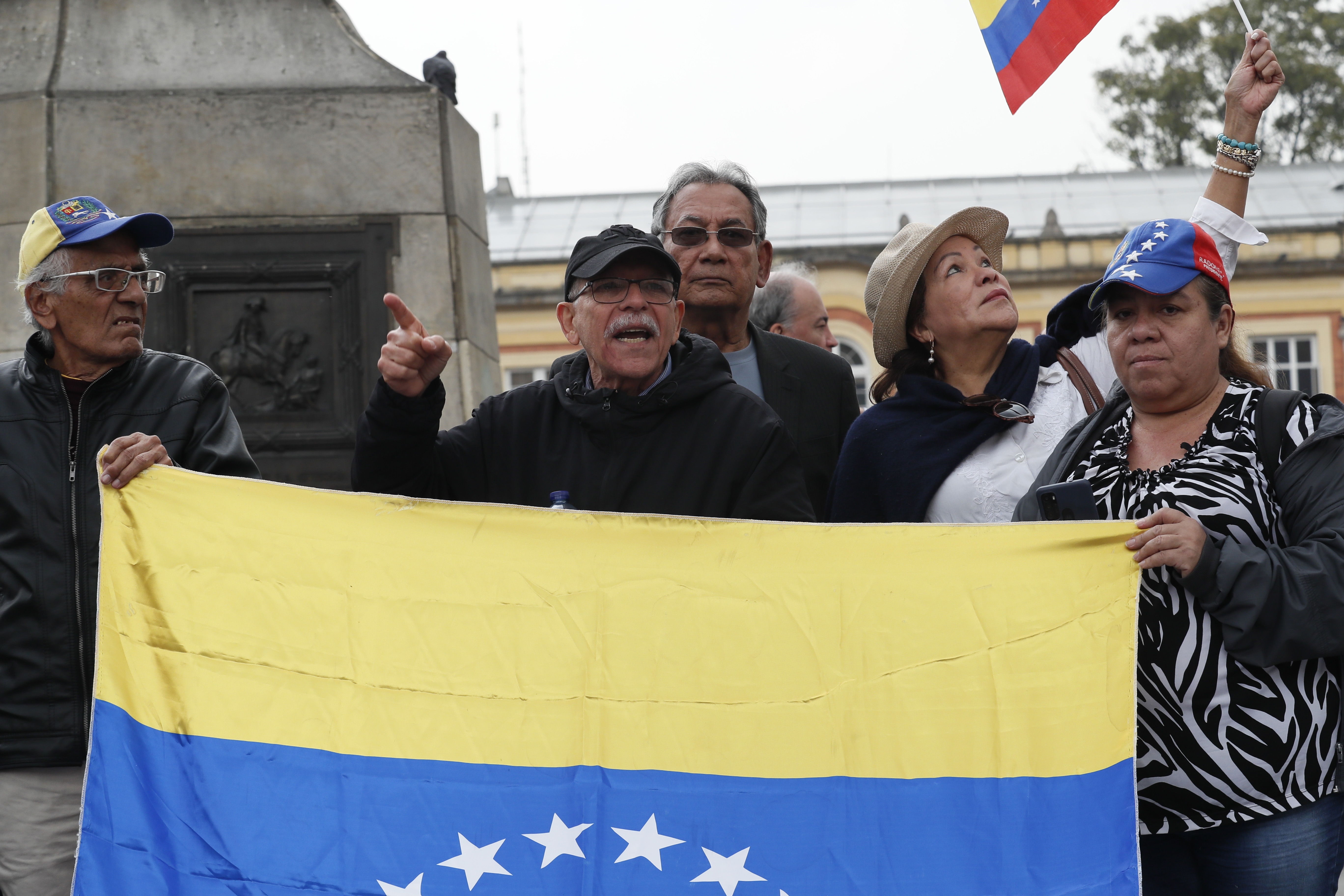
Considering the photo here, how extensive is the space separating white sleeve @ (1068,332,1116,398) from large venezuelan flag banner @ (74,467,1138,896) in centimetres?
94

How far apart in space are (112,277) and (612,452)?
4.22 feet

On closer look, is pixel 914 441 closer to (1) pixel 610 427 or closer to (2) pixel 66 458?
(1) pixel 610 427

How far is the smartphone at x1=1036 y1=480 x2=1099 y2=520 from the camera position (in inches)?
121

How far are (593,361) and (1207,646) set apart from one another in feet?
5.12

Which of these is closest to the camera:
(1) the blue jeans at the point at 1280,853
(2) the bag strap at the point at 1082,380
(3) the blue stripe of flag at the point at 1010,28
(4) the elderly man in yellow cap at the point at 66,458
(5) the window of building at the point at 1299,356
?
(1) the blue jeans at the point at 1280,853

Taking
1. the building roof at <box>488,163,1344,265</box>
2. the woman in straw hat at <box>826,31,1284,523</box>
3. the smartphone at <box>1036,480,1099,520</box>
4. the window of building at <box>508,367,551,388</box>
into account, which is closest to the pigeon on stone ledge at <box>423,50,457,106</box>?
the woman in straw hat at <box>826,31,1284,523</box>

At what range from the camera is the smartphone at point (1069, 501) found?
306 centimetres

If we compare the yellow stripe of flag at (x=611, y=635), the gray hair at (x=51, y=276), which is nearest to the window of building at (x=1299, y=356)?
the yellow stripe of flag at (x=611, y=635)

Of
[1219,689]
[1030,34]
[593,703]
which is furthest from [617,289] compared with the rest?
[1030,34]

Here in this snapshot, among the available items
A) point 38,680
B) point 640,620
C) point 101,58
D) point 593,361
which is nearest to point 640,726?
point 640,620

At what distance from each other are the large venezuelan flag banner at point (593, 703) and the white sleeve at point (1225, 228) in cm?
122

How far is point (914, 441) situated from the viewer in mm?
3729

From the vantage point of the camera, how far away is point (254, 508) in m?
3.32

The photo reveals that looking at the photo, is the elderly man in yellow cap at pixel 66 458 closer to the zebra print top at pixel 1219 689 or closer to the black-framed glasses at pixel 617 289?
the black-framed glasses at pixel 617 289
